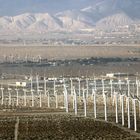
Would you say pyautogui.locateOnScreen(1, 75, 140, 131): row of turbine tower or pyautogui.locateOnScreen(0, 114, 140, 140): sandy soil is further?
pyautogui.locateOnScreen(1, 75, 140, 131): row of turbine tower

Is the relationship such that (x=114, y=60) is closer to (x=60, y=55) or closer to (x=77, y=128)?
(x=60, y=55)

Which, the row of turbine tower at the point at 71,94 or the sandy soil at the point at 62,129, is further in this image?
the row of turbine tower at the point at 71,94

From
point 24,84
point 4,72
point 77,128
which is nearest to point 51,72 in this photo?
point 4,72

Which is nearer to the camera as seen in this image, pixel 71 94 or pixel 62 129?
pixel 62 129

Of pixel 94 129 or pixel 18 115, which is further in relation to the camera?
pixel 18 115

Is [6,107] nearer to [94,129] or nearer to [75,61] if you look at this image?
[94,129]

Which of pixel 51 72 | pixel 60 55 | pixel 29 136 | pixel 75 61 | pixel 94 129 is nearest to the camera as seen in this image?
pixel 29 136

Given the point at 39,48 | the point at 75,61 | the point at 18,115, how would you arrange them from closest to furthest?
the point at 18,115, the point at 75,61, the point at 39,48

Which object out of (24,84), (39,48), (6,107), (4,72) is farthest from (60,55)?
(6,107)

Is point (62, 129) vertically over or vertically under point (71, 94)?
under
